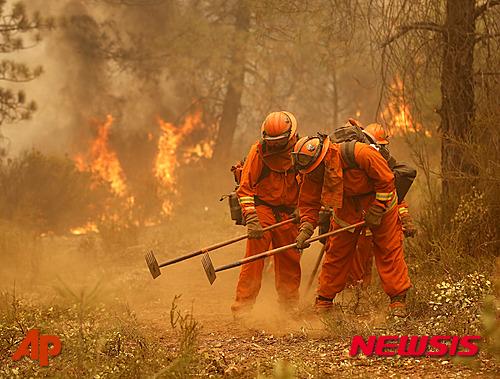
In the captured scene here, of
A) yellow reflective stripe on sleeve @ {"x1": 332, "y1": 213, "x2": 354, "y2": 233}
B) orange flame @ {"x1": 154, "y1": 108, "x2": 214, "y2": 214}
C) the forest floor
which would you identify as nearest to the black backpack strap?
yellow reflective stripe on sleeve @ {"x1": 332, "y1": 213, "x2": 354, "y2": 233}

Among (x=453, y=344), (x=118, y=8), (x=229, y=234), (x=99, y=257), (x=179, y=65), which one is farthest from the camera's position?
(x=118, y=8)

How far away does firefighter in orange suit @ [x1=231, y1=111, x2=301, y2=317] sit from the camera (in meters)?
5.60

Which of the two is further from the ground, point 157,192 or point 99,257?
point 157,192

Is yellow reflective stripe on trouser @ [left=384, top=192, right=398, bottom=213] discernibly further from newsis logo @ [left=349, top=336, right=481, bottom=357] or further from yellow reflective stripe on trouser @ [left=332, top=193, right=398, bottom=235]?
newsis logo @ [left=349, top=336, right=481, bottom=357]

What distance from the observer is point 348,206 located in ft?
17.3

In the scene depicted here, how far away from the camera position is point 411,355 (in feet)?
12.0

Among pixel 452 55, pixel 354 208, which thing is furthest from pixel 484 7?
pixel 354 208

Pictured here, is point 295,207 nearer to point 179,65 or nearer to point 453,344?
point 453,344

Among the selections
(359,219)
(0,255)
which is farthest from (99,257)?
(359,219)

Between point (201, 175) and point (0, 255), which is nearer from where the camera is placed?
point (0, 255)

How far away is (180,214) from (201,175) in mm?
2462

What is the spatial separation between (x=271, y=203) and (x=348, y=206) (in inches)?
39.4

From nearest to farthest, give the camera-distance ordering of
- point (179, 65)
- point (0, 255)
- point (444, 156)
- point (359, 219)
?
point (359, 219), point (444, 156), point (0, 255), point (179, 65)

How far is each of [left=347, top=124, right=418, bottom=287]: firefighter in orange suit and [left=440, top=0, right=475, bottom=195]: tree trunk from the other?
0.89 m
